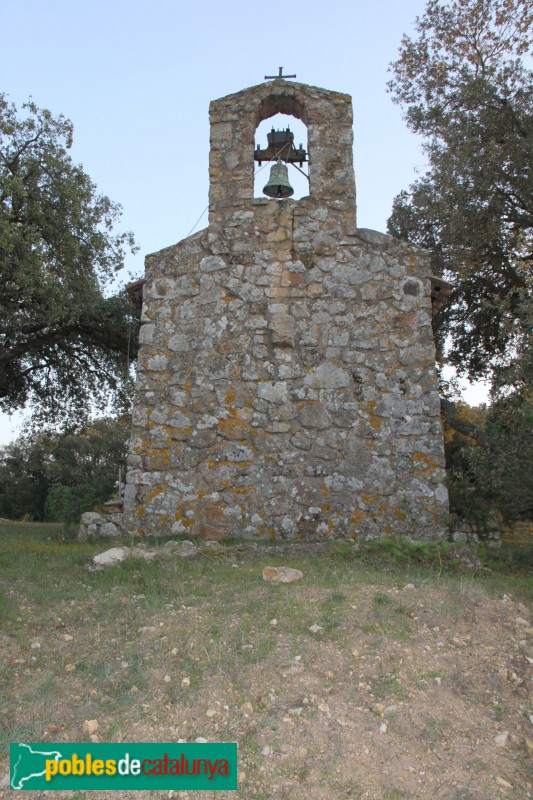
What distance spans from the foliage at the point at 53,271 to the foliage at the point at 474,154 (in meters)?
6.46

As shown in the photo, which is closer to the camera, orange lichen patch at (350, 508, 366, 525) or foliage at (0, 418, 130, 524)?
orange lichen patch at (350, 508, 366, 525)

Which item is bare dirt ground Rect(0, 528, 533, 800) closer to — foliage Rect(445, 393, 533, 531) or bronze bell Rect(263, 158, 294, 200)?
foliage Rect(445, 393, 533, 531)

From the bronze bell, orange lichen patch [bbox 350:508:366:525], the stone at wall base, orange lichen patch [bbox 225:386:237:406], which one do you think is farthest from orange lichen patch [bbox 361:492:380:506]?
the bronze bell

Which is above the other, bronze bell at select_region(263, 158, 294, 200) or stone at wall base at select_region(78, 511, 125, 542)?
bronze bell at select_region(263, 158, 294, 200)

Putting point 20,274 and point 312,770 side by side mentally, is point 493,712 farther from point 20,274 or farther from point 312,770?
point 20,274

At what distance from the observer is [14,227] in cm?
1124

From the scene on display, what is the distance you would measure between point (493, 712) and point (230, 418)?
5764 mm

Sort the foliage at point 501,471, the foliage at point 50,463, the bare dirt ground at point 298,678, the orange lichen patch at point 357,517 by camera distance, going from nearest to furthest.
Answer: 1. the bare dirt ground at point 298,678
2. the foliage at point 501,471
3. the orange lichen patch at point 357,517
4. the foliage at point 50,463

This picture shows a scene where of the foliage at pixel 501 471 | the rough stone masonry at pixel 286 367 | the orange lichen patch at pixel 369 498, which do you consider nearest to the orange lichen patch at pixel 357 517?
the rough stone masonry at pixel 286 367

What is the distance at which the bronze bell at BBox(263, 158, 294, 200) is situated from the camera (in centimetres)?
984

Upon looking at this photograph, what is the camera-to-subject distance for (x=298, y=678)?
4.22 m

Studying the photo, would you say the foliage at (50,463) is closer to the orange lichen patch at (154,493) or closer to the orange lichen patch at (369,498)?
the orange lichen patch at (154,493)

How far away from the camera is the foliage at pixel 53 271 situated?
11523mm

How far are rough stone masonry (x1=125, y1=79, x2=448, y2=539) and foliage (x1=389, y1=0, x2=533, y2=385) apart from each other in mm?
3248
